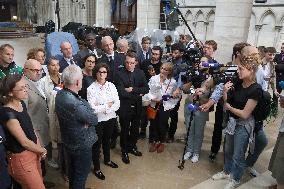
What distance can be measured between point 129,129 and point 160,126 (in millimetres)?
537

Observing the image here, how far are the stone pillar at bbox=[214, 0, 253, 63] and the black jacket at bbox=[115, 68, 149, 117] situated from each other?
14.7ft

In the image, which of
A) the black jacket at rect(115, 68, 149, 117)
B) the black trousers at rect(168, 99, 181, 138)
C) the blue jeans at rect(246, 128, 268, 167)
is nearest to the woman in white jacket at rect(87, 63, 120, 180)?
the black jacket at rect(115, 68, 149, 117)

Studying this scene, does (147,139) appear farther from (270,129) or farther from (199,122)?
(270,129)

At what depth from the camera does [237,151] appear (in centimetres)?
355

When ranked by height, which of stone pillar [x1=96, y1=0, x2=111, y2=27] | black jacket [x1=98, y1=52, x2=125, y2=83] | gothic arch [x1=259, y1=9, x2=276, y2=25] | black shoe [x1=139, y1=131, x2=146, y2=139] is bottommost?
black shoe [x1=139, y1=131, x2=146, y2=139]

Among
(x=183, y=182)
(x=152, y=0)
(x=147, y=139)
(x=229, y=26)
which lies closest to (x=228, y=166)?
(x=183, y=182)

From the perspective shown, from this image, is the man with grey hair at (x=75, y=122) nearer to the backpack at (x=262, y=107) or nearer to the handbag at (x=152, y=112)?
the handbag at (x=152, y=112)

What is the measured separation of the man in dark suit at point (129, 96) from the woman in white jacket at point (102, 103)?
0.31 m

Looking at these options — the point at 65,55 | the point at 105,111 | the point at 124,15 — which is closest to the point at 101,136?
the point at 105,111

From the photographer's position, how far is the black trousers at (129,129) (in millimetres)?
4281

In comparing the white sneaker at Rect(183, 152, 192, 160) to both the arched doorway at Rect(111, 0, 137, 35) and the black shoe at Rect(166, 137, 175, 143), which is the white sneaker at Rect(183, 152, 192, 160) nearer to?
the black shoe at Rect(166, 137, 175, 143)

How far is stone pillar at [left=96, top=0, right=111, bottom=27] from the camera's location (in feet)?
60.0

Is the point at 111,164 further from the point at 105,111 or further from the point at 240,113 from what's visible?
the point at 240,113

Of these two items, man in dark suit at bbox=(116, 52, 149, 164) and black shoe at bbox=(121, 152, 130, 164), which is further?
black shoe at bbox=(121, 152, 130, 164)
